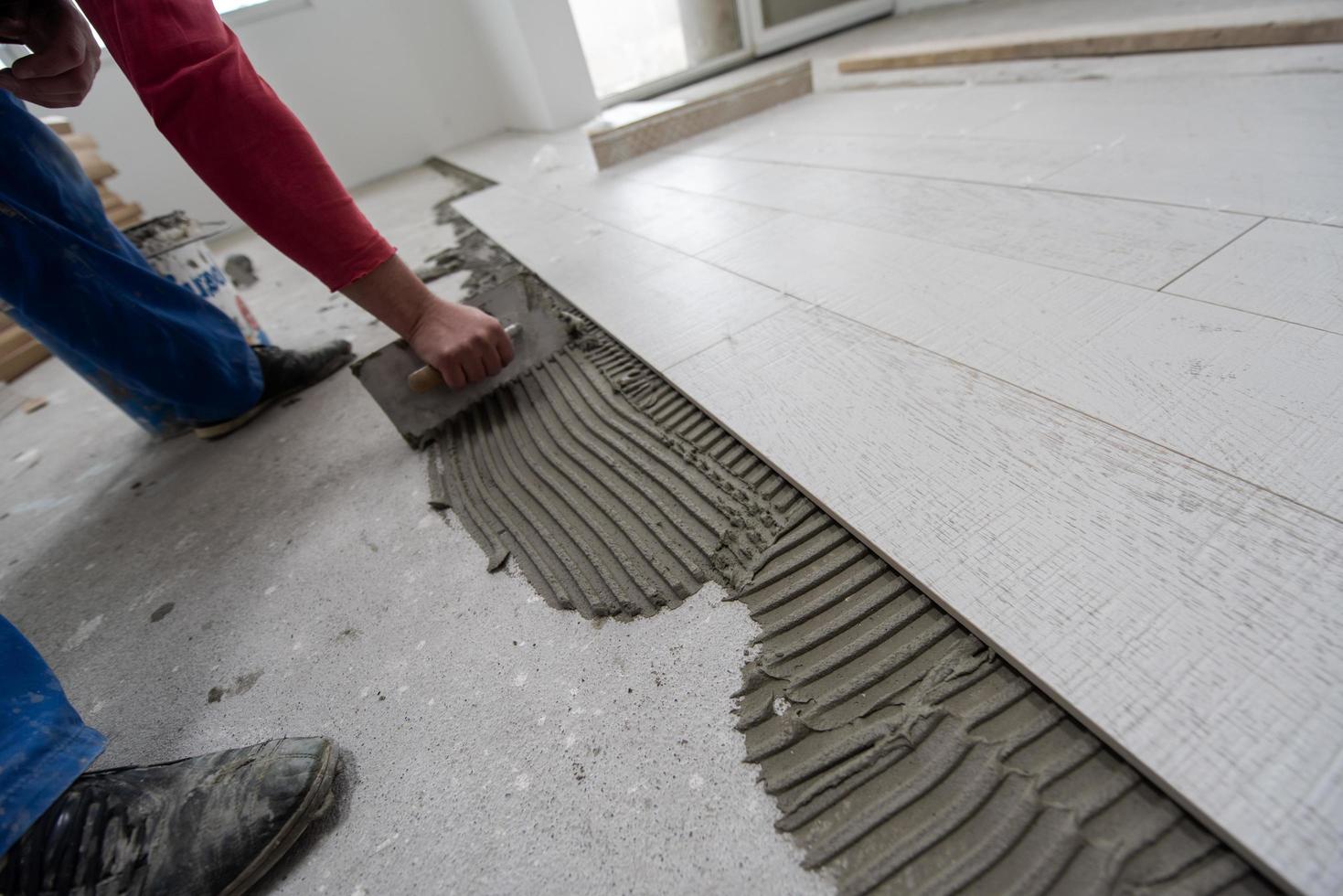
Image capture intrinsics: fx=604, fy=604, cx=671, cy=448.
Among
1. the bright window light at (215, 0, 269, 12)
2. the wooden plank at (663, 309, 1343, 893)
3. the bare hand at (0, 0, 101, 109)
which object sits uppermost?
the bright window light at (215, 0, 269, 12)

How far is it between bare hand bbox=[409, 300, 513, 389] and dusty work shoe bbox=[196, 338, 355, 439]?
0.75m

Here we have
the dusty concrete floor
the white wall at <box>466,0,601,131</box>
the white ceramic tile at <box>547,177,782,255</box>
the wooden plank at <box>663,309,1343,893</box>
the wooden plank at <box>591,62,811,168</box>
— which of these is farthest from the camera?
the white wall at <box>466,0,601,131</box>

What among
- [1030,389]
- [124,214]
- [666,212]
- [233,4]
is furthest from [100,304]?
[233,4]

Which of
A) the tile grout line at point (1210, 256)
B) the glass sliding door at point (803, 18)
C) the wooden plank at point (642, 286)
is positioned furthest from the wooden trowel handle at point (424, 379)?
the glass sliding door at point (803, 18)

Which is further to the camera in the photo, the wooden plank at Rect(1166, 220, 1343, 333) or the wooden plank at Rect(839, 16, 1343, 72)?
the wooden plank at Rect(839, 16, 1343, 72)

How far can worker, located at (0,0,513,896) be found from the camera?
681mm

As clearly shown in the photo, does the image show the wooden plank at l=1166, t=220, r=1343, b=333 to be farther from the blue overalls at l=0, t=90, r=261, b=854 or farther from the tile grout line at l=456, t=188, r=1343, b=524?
the blue overalls at l=0, t=90, r=261, b=854

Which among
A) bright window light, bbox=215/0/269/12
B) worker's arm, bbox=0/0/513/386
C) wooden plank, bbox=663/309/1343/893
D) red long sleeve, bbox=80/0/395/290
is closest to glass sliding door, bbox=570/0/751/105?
bright window light, bbox=215/0/269/12

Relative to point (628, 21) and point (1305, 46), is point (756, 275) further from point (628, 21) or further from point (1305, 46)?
point (628, 21)

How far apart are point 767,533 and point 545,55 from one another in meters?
4.51

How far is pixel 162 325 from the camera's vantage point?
1419 mm

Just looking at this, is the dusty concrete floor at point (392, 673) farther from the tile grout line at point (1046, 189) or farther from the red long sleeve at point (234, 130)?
the tile grout line at point (1046, 189)

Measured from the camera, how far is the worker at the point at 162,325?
2.23 feet

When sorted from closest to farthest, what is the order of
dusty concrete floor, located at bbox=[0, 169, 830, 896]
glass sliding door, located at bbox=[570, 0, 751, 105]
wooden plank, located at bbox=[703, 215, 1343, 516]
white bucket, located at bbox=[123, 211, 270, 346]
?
dusty concrete floor, located at bbox=[0, 169, 830, 896]
wooden plank, located at bbox=[703, 215, 1343, 516]
white bucket, located at bbox=[123, 211, 270, 346]
glass sliding door, located at bbox=[570, 0, 751, 105]
